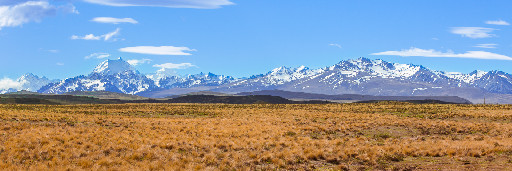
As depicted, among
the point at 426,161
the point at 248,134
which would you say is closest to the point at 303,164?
the point at 426,161

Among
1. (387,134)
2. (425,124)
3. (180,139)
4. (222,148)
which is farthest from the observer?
(425,124)

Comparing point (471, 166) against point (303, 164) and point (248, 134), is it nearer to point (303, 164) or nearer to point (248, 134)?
point (303, 164)

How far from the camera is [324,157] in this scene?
24.2 meters

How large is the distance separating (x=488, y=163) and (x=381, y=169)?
5.41 metres

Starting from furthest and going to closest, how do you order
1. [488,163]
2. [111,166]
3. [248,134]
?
1. [248,134]
2. [488,163]
3. [111,166]

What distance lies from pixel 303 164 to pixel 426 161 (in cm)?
619

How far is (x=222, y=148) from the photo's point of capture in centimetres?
2717

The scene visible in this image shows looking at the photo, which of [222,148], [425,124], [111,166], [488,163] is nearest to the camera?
[111,166]

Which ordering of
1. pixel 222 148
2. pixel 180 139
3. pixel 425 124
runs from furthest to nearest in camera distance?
pixel 425 124
pixel 180 139
pixel 222 148

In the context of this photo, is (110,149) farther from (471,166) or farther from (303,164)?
(471,166)

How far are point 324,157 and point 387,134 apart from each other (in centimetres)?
1667

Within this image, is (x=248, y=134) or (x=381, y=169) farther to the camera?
(x=248, y=134)

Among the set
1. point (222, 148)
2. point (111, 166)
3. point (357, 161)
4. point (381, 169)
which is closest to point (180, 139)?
point (222, 148)

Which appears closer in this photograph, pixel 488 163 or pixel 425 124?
pixel 488 163
